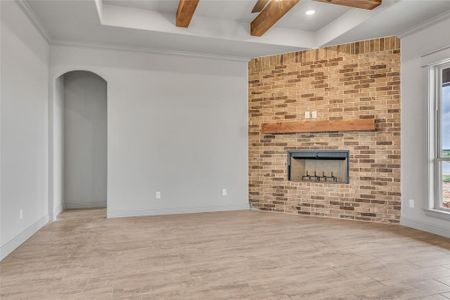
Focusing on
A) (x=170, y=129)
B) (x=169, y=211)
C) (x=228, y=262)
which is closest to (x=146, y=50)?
(x=170, y=129)

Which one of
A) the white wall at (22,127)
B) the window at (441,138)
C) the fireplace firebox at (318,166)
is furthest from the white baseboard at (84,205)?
the window at (441,138)

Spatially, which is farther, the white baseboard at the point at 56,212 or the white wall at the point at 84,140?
the white wall at the point at 84,140

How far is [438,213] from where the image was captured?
4066 millimetres

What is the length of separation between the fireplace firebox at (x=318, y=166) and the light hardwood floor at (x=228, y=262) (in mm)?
976

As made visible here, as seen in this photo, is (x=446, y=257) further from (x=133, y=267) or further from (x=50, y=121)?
(x=50, y=121)

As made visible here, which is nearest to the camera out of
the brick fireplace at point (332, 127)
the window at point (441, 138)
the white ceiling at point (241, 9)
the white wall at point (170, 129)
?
the window at point (441, 138)

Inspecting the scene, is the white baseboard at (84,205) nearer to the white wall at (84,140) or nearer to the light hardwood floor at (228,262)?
the white wall at (84,140)

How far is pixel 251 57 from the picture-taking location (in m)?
5.79

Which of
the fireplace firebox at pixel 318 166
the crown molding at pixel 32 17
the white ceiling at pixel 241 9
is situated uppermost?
the white ceiling at pixel 241 9

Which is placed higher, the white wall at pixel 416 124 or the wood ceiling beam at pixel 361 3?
the wood ceiling beam at pixel 361 3

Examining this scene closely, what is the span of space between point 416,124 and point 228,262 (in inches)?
132

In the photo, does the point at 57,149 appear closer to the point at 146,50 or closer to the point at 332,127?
the point at 146,50

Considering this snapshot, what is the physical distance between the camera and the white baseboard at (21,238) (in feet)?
10.6

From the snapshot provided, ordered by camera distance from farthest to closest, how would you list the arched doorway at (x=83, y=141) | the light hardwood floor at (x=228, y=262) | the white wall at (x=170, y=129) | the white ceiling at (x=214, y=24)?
the arched doorway at (x=83, y=141)
the white wall at (x=170, y=129)
the white ceiling at (x=214, y=24)
the light hardwood floor at (x=228, y=262)
